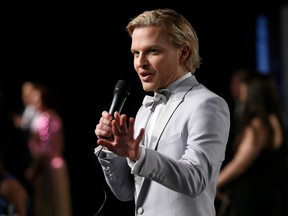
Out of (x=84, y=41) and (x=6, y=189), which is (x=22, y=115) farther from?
(x=6, y=189)

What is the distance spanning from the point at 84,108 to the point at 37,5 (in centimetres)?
115

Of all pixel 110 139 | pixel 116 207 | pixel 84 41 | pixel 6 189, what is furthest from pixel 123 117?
pixel 84 41

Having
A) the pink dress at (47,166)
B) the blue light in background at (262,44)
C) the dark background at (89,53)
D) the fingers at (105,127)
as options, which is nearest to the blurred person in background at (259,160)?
the dark background at (89,53)

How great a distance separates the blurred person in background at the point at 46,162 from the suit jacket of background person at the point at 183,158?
15.0 feet

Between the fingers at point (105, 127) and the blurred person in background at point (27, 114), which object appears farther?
the blurred person in background at point (27, 114)

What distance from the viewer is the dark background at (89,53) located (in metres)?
7.22

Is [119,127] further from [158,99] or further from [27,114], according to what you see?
[27,114]

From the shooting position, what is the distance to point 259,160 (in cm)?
519

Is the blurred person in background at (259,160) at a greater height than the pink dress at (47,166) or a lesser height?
greater

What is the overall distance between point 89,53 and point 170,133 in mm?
5256

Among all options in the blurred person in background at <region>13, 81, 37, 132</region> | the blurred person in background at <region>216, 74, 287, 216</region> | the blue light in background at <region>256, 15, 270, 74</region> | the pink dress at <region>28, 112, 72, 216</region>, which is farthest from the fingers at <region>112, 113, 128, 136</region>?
the blue light in background at <region>256, 15, 270, 74</region>

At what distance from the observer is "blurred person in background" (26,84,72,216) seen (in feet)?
22.9

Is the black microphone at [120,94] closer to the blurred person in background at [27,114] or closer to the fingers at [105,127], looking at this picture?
the fingers at [105,127]

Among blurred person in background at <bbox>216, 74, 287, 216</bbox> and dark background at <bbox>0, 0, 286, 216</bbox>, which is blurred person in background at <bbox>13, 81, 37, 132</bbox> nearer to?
dark background at <bbox>0, 0, 286, 216</bbox>
